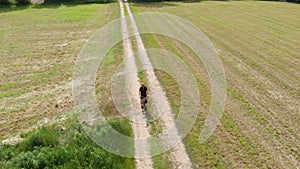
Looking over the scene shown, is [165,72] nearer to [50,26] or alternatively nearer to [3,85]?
[3,85]

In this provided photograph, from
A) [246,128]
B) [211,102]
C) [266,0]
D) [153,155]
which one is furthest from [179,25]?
[266,0]

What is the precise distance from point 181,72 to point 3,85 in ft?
38.8

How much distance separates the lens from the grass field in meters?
11.3

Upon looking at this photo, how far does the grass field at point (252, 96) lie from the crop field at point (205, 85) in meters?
0.04

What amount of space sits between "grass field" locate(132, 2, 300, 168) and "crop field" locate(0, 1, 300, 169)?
0.04 m

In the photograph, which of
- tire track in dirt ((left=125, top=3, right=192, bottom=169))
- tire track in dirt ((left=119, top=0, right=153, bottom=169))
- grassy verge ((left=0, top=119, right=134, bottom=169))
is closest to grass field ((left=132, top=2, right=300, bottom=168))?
tire track in dirt ((left=125, top=3, right=192, bottom=169))

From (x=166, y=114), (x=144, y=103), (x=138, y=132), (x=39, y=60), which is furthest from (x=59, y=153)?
(x=39, y=60)

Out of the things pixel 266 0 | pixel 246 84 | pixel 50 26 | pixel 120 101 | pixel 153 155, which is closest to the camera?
pixel 153 155

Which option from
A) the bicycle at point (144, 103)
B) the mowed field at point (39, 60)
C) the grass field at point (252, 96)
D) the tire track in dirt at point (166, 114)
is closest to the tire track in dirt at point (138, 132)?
the bicycle at point (144, 103)

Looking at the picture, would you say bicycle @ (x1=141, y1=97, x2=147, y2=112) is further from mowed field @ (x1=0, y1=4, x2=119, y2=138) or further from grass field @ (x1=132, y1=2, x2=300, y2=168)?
mowed field @ (x1=0, y1=4, x2=119, y2=138)

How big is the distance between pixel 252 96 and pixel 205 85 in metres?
2.79

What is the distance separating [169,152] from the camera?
1139 centimetres

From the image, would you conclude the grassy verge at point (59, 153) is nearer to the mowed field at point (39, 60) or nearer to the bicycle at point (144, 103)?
the bicycle at point (144, 103)

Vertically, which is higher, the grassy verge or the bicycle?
the bicycle
